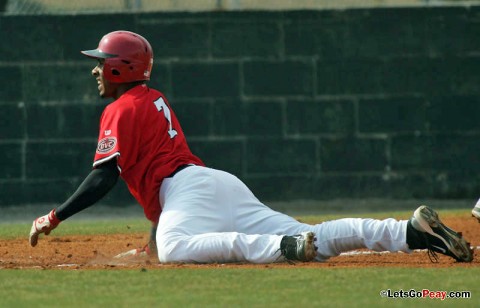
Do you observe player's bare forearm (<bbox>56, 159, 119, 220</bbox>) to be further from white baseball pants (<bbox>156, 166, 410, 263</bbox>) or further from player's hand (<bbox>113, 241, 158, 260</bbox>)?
player's hand (<bbox>113, 241, 158, 260</bbox>)

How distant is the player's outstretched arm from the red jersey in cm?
8

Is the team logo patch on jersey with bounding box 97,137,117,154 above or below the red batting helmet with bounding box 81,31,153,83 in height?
below

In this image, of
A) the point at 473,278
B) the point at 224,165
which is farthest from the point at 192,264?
the point at 224,165

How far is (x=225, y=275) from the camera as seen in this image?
262 inches

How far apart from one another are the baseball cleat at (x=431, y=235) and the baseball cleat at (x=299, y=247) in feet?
2.09

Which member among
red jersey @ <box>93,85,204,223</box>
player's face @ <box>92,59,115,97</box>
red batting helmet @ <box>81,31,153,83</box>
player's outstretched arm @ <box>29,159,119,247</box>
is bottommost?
player's outstretched arm @ <box>29,159,119,247</box>

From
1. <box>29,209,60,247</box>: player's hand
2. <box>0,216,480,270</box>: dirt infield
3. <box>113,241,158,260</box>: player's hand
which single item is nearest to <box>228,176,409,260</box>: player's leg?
<box>0,216,480,270</box>: dirt infield

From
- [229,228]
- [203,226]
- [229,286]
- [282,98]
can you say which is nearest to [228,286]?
[229,286]

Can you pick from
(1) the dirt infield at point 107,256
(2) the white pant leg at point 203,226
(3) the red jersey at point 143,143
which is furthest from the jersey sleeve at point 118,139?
(1) the dirt infield at point 107,256

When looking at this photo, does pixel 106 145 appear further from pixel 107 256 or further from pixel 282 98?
pixel 282 98

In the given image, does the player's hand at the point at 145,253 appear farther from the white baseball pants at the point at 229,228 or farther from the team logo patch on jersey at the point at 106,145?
the team logo patch on jersey at the point at 106,145

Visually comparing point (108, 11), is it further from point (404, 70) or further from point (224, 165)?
point (404, 70)

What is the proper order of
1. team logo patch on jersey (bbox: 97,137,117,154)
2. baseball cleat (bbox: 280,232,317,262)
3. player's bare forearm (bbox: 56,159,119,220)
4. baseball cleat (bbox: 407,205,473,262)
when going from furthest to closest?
team logo patch on jersey (bbox: 97,137,117,154) → player's bare forearm (bbox: 56,159,119,220) → baseball cleat (bbox: 407,205,473,262) → baseball cleat (bbox: 280,232,317,262)

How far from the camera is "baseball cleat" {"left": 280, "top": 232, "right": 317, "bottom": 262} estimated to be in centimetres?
691
